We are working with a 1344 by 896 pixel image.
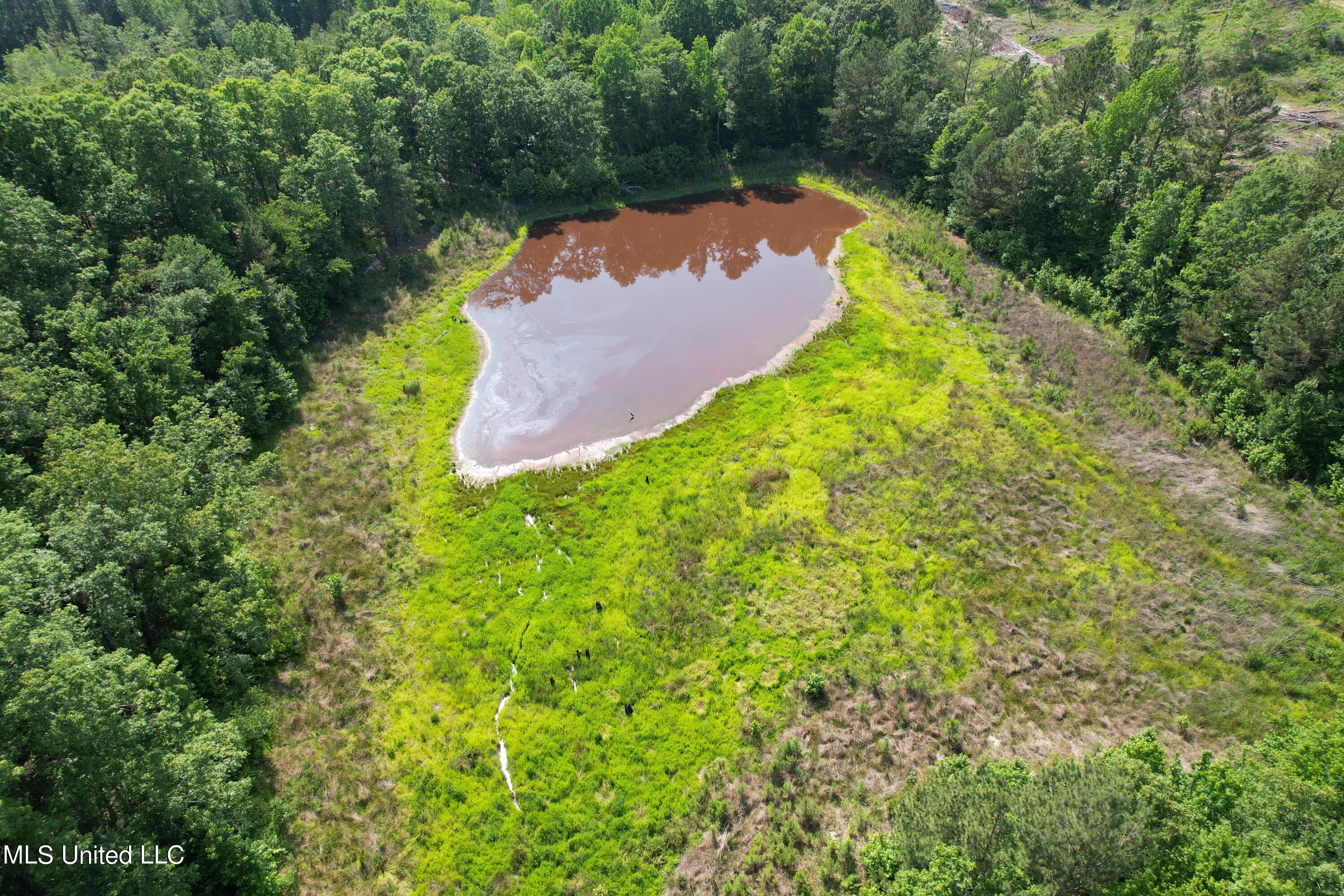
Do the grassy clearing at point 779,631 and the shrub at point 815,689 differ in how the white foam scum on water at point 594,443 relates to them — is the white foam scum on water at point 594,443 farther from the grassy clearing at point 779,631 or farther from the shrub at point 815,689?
the shrub at point 815,689

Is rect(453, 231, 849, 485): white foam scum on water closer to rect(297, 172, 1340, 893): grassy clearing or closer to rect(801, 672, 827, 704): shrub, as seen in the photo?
rect(297, 172, 1340, 893): grassy clearing

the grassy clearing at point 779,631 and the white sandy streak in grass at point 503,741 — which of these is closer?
the grassy clearing at point 779,631

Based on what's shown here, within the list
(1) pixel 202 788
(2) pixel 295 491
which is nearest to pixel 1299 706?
(1) pixel 202 788

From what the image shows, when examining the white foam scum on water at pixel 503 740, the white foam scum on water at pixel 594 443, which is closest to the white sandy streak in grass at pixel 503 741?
the white foam scum on water at pixel 503 740

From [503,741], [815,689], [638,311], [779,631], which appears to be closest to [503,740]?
[503,741]

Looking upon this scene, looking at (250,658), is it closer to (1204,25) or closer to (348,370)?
(348,370)

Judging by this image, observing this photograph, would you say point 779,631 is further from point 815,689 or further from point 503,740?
point 503,740

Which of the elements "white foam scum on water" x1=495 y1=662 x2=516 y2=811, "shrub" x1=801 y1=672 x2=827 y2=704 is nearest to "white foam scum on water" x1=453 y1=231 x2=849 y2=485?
"white foam scum on water" x1=495 y1=662 x2=516 y2=811
